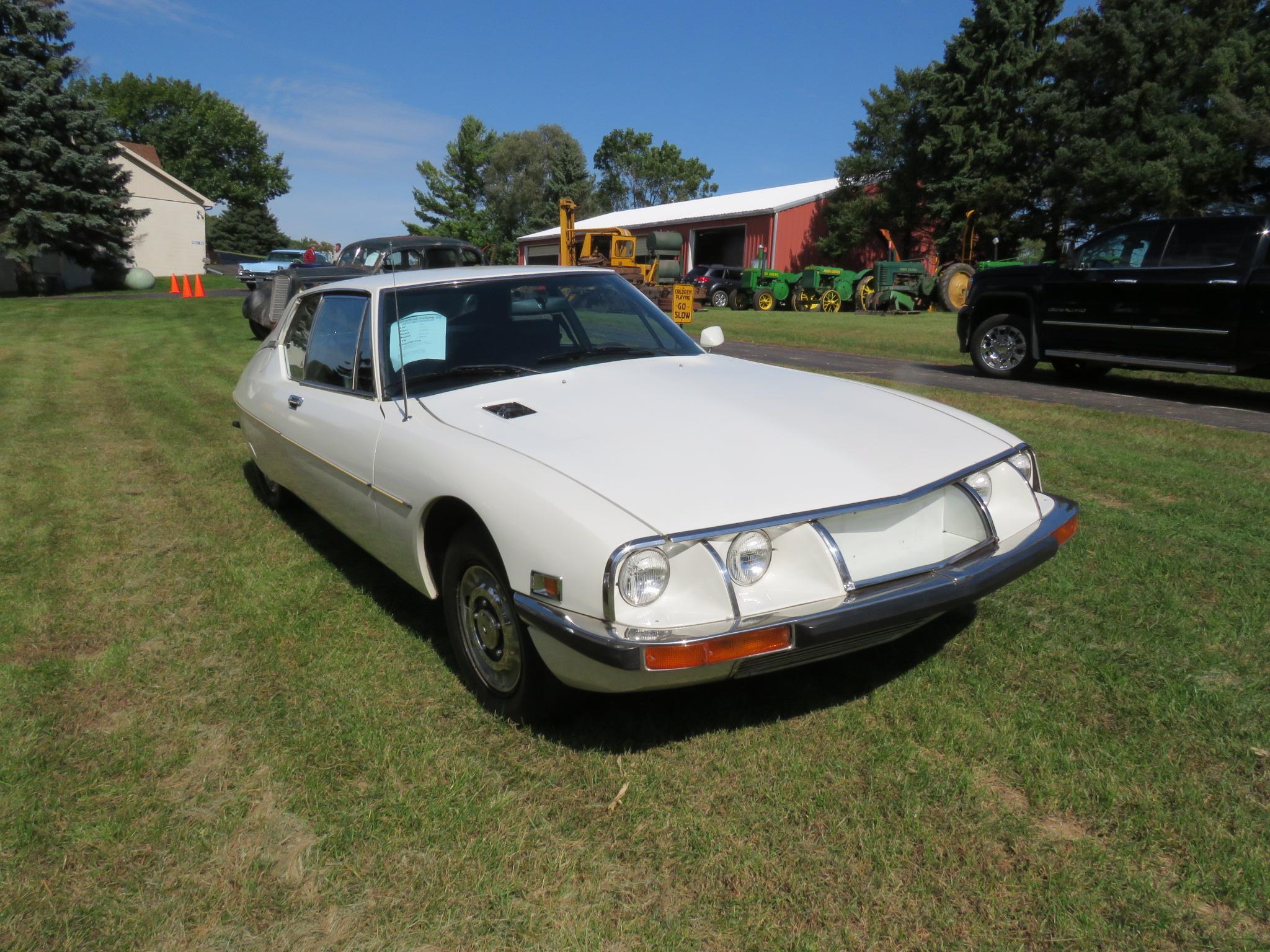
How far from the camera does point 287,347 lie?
462 cm

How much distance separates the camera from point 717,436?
274 cm

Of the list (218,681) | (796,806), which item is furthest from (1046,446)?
(218,681)

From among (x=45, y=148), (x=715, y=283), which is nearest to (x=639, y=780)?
(x=715, y=283)

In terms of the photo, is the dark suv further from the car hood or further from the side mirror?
the car hood

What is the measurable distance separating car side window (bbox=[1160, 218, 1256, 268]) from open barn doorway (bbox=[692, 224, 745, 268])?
34.3 meters

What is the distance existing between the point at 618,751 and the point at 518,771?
0.31 metres

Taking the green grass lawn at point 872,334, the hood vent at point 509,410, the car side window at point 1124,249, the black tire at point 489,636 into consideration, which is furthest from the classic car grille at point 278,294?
the black tire at point 489,636

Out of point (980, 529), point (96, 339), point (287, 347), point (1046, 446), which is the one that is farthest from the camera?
point (96, 339)

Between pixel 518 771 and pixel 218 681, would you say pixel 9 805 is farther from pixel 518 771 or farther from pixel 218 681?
pixel 518 771

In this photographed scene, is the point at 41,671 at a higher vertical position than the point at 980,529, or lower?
lower

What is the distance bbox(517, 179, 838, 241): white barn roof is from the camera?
3631 cm

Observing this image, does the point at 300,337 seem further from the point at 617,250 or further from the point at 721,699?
the point at 617,250

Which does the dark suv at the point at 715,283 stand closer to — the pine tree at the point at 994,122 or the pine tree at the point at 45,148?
the pine tree at the point at 994,122

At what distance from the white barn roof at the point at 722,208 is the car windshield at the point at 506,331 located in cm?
2980
